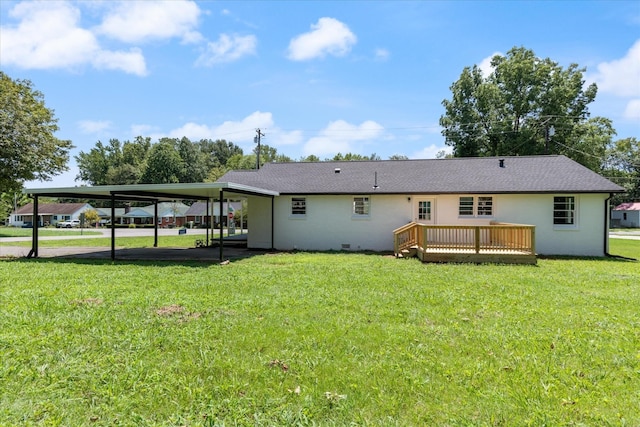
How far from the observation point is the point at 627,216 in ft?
166

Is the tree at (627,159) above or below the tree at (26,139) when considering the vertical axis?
above

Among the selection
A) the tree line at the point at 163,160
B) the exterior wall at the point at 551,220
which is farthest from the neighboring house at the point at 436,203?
the tree line at the point at 163,160

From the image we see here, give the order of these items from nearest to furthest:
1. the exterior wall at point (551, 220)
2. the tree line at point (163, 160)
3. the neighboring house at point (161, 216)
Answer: the exterior wall at point (551, 220)
the neighboring house at point (161, 216)
the tree line at point (163, 160)

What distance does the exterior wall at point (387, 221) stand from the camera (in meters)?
14.2

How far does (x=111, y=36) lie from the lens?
1158 cm

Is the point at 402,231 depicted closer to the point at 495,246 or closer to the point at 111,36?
the point at 495,246

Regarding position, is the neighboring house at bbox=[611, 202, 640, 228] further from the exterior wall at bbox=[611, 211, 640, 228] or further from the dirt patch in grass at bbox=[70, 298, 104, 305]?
the dirt patch in grass at bbox=[70, 298, 104, 305]

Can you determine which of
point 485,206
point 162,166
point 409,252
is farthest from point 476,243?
point 162,166

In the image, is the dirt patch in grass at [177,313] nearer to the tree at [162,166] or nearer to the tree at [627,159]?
the tree at [162,166]

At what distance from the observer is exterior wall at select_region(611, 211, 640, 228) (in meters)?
48.8

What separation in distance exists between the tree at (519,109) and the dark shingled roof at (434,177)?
1794cm

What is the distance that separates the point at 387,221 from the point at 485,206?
4.14 m

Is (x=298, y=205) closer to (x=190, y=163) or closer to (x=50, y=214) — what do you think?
(x=190, y=163)

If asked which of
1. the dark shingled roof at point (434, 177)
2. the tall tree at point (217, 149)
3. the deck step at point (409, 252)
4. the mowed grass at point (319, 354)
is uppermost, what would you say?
the tall tree at point (217, 149)
